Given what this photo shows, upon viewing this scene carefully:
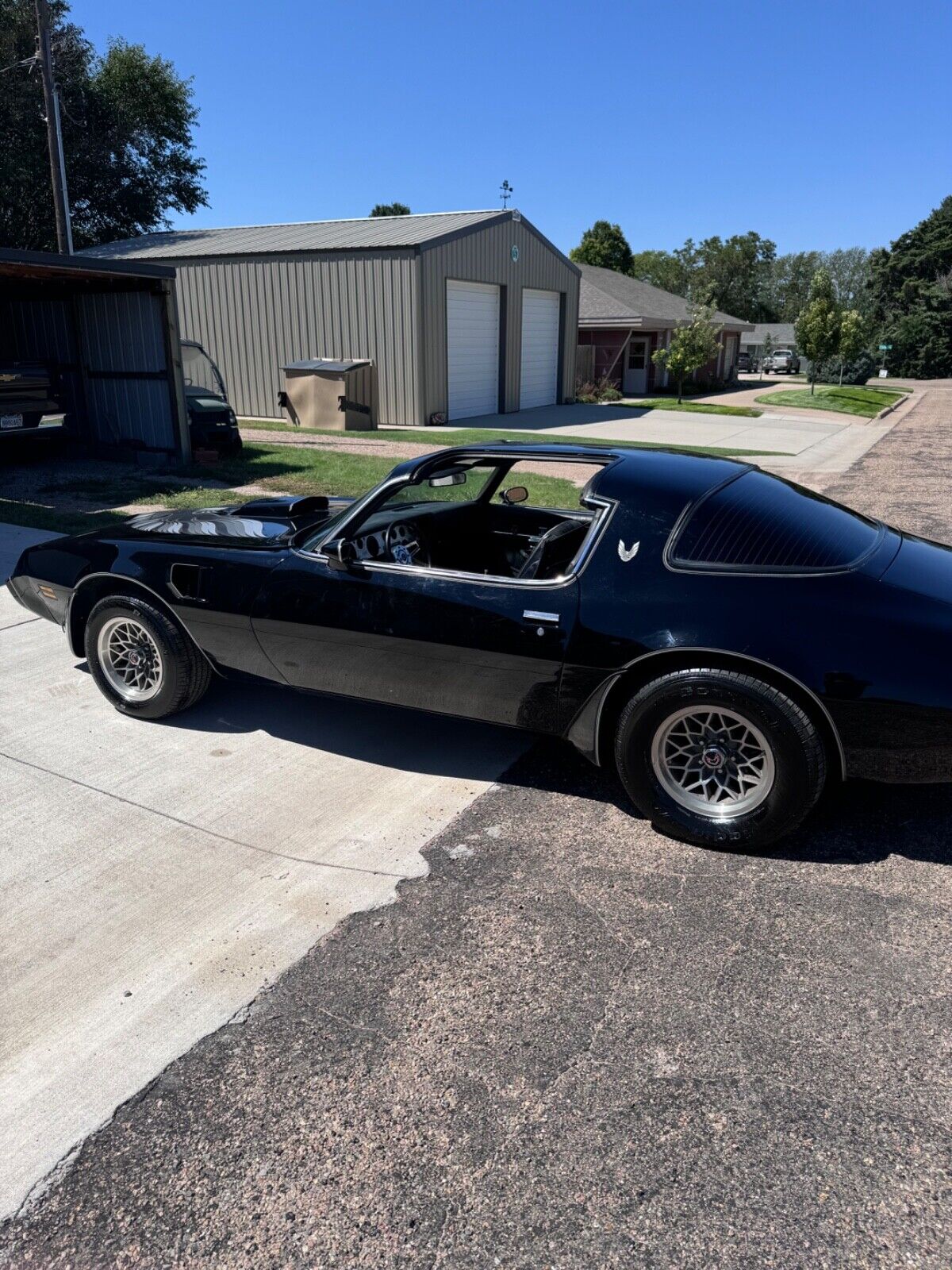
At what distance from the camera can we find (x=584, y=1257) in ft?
6.39

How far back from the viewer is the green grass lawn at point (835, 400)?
3081 centimetres

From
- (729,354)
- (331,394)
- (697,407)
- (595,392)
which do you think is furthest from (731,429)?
(729,354)

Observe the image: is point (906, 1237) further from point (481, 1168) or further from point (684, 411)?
point (684, 411)

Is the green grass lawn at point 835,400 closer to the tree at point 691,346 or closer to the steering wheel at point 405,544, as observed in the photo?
the tree at point 691,346

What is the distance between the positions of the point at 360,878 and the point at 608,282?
3917cm

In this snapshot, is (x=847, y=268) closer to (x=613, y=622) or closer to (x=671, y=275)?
(x=671, y=275)

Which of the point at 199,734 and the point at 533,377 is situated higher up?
the point at 533,377

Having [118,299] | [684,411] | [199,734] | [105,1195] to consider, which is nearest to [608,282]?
[684,411]

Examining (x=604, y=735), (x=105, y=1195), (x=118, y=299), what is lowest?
(x=105, y=1195)

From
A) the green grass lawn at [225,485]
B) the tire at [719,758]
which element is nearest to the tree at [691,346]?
the green grass lawn at [225,485]

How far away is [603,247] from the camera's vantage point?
71.6 metres

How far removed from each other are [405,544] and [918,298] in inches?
3140

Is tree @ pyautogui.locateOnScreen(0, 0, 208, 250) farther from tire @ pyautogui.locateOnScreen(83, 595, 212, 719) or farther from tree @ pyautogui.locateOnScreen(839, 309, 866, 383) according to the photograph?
tire @ pyautogui.locateOnScreen(83, 595, 212, 719)

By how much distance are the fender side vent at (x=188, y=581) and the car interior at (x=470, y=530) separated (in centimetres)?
78
